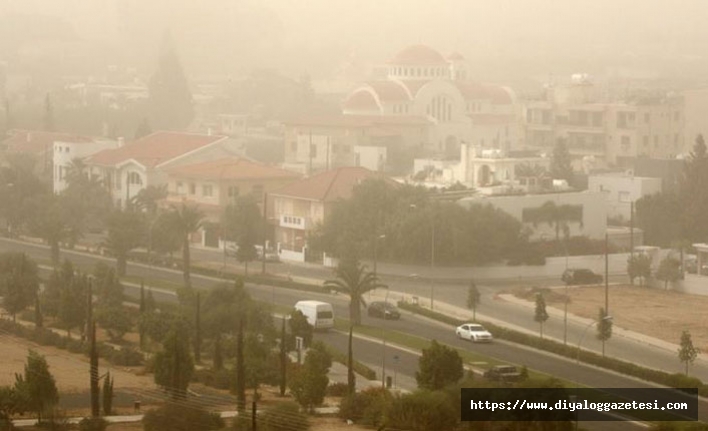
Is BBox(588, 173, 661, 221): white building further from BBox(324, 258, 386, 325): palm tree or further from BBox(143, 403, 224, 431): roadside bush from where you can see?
BBox(143, 403, 224, 431): roadside bush

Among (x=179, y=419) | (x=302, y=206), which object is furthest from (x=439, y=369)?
(x=302, y=206)

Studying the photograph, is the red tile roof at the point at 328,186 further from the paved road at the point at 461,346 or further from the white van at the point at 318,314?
the white van at the point at 318,314

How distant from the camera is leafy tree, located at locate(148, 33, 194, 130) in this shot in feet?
235

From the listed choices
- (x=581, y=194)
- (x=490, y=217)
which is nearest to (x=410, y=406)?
(x=490, y=217)

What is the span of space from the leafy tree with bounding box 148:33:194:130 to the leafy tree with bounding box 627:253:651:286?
37.2 metres

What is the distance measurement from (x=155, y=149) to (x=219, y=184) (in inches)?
199

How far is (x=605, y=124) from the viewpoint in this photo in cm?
5622

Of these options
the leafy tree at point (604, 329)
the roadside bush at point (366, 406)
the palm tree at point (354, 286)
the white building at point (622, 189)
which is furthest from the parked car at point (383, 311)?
the white building at point (622, 189)

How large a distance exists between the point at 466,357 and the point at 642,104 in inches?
1250

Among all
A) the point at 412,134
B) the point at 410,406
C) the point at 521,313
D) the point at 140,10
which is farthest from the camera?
the point at 140,10

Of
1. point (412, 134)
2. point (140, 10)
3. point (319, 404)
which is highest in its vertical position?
point (140, 10)

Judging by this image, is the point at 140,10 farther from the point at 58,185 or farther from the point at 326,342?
the point at 326,342

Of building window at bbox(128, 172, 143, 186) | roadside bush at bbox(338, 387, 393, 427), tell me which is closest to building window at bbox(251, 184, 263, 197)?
building window at bbox(128, 172, 143, 186)

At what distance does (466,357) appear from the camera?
1011 inches
